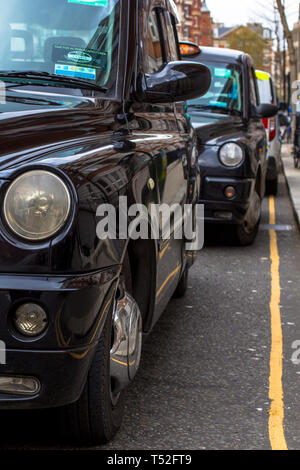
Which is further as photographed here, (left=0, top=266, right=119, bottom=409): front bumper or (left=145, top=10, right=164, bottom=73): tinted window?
(left=145, top=10, right=164, bottom=73): tinted window

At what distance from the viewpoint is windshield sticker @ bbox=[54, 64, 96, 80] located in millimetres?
3679

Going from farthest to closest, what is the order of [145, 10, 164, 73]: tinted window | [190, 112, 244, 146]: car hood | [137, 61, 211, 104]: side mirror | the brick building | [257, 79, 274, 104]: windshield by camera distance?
the brick building, [257, 79, 274, 104]: windshield, [190, 112, 244, 146]: car hood, [145, 10, 164, 73]: tinted window, [137, 61, 211, 104]: side mirror

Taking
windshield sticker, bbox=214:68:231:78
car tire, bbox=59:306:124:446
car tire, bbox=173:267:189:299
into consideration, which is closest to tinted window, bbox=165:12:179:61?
car tire, bbox=173:267:189:299

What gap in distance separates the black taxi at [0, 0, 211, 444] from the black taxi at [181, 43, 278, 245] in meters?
3.49

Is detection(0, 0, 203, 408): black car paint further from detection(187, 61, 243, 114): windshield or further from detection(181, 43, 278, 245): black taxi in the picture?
detection(187, 61, 243, 114): windshield

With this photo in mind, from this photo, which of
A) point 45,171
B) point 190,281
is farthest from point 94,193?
point 190,281

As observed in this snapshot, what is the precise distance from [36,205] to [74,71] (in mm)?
1237

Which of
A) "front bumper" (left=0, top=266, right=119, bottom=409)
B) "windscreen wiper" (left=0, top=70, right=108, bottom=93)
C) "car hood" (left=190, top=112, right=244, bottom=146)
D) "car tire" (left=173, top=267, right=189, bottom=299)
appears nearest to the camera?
"front bumper" (left=0, top=266, right=119, bottom=409)

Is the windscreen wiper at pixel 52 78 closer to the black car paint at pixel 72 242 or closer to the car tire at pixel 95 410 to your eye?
the black car paint at pixel 72 242

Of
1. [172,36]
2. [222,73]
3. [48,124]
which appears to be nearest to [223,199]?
[222,73]

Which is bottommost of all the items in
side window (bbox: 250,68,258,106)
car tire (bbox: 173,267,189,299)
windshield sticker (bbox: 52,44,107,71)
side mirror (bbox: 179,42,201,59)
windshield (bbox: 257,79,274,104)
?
car tire (bbox: 173,267,189,299)

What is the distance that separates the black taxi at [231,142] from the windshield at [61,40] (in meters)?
3.78

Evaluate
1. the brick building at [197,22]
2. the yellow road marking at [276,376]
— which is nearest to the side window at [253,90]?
the yellow road marking at [276,376]

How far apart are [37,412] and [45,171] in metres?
1.37
